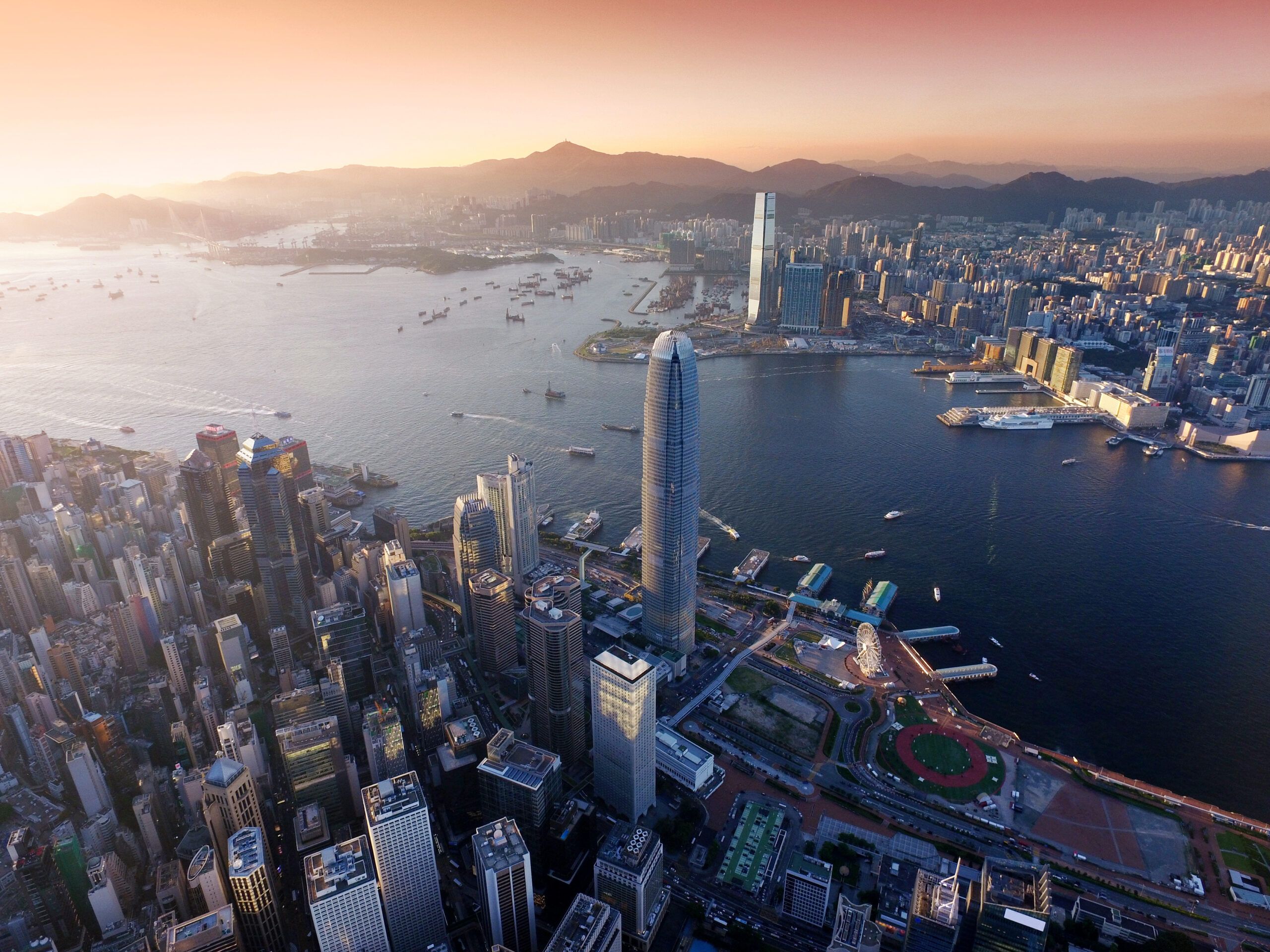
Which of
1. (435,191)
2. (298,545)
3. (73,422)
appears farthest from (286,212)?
(298,545)

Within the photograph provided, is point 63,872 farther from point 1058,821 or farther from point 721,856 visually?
point 1058,821

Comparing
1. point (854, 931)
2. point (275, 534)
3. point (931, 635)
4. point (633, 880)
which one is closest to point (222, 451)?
point (275, 534)

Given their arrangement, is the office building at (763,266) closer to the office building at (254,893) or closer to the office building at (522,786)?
the office building at (522,786)

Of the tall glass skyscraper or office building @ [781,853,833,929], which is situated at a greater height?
the tall glass skyscraper

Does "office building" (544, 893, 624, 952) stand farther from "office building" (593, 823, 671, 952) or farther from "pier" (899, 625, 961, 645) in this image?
"pier" (899, 625, 961, 645)

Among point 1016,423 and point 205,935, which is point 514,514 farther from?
point 1016,423

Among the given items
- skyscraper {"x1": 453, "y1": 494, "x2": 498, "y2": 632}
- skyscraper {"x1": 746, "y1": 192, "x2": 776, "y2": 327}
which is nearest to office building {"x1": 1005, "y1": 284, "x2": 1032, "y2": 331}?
skyscraper {"x1": 746, "y1": 192, "x2": 776, "y2": 327}

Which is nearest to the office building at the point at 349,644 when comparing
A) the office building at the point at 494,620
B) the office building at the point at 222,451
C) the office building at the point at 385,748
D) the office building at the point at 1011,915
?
the office building at the point at 494,620
